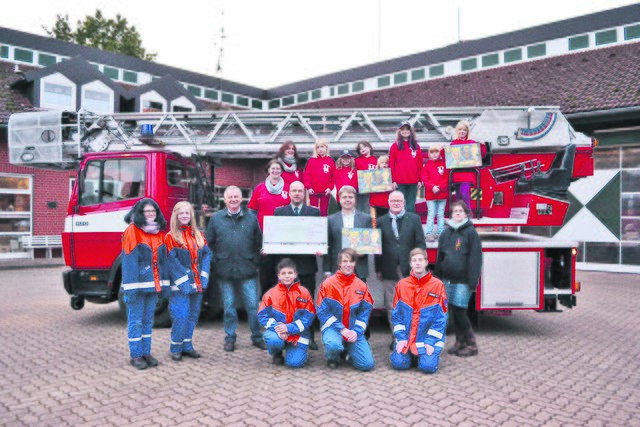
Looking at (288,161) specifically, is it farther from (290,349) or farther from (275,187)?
(290,349)

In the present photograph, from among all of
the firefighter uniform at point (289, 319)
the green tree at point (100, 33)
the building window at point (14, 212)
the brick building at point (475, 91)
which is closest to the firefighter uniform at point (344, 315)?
the firefighter uniform at point (289, 319)

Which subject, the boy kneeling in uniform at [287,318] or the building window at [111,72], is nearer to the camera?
the boy kneeling in uniform at [287,318]

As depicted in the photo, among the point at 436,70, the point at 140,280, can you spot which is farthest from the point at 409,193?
the point at 436,70

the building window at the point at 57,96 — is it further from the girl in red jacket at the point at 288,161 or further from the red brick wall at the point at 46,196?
the girl in red jacket at the point at 288,161

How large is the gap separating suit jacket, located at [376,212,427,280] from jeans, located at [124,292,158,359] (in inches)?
101

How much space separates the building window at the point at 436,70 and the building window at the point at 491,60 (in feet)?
5.92

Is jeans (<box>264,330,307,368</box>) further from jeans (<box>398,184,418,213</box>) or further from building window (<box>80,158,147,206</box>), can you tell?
building window (<box>80,158,147,206</box>)

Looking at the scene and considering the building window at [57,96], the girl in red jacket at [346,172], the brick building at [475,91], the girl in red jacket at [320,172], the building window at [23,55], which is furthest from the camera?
the building window at [23,55]

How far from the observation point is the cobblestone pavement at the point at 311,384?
3.89 m

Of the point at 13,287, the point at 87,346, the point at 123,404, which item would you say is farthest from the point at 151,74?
the point at 123,404

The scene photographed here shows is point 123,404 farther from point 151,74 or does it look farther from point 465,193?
point 151,74

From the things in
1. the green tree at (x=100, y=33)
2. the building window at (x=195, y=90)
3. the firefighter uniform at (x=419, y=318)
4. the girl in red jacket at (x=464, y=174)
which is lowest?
the firefighter uniform at (x=419, y=318)

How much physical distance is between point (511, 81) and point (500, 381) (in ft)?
48.0

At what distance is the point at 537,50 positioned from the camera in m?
18.1
